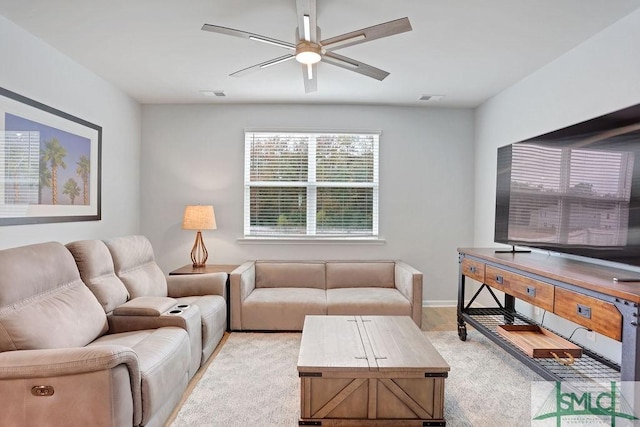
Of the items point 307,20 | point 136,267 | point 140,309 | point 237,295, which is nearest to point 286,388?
point 140,309

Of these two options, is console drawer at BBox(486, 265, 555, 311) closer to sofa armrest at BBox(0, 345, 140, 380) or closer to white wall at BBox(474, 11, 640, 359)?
white wall at BBox(474, 11, 640, 359)

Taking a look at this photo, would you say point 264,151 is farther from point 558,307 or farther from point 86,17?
point 558,307

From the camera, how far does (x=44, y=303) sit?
212cm

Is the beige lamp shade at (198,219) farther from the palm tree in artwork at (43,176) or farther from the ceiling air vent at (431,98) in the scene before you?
the ceiling air vent at (431,98)

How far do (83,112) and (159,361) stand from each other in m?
2.53

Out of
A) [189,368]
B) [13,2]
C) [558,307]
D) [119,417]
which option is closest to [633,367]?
[558,307]

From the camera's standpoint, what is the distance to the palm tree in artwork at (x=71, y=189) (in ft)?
10.3

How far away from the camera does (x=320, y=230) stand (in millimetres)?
4637

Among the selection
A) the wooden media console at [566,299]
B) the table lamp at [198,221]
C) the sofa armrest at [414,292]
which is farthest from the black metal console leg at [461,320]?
the table lamp at [198,221]

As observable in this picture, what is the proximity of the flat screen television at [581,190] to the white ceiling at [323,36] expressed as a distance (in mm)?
737

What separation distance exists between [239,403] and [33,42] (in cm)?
300

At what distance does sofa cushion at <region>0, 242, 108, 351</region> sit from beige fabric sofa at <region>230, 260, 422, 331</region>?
55.4 inches

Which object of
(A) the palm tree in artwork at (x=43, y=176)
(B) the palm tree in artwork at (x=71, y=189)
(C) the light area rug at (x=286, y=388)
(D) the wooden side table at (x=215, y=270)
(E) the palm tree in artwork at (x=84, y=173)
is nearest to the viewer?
(C) the light area rug at (x=286, y=388)

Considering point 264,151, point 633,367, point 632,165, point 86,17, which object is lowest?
point 633,367
